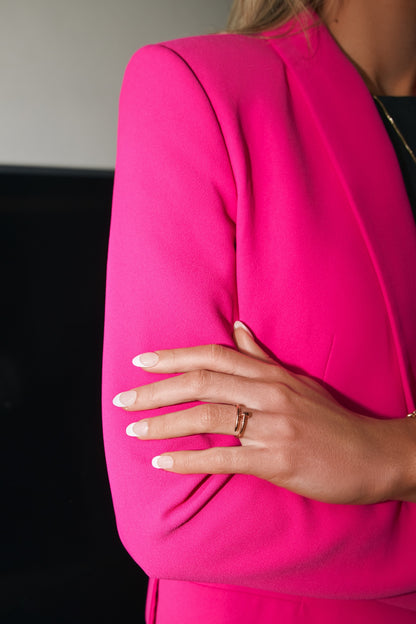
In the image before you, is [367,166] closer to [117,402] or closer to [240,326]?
[240,326]

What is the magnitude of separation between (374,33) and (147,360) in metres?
0.61

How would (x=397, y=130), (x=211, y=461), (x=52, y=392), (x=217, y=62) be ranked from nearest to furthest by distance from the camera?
(x=211, y=461) → (x=217, y=62) → (x=397, y=130) → (x=52, y=392)

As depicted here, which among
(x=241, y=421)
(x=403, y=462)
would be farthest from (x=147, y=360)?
(x=403, y=462)

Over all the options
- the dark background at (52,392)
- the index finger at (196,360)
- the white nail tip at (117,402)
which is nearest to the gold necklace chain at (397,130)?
the index finger at (196,360)

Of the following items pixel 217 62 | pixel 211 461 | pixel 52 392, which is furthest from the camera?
pixel 52 392

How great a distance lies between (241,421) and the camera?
21.1 inches

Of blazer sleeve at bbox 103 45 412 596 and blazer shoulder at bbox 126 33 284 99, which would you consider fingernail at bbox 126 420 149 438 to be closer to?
blazer sleeve at bbox 103 45 412 596

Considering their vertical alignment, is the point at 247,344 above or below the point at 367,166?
below

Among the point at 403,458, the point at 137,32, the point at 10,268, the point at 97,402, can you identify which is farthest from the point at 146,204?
the point at 137,32

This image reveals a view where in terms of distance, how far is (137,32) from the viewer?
1663 mm

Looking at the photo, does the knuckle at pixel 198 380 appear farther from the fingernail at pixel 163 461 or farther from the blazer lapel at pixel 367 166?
the blazer lapel at pixel 367 166

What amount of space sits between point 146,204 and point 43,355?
38.2 inches

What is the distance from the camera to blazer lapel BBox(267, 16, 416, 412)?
62 centimetres

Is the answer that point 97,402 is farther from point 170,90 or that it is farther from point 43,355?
point 170,90
